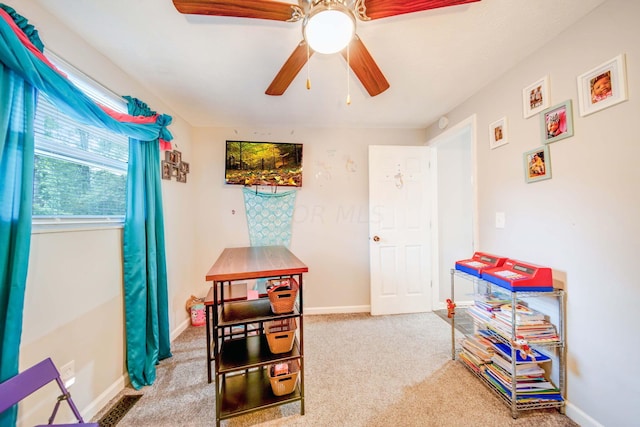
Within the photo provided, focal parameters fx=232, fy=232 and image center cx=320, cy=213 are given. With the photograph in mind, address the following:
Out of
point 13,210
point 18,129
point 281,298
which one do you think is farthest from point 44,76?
point 281,298

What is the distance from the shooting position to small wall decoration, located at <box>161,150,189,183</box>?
2218 millimetres

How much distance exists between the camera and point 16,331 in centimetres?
98

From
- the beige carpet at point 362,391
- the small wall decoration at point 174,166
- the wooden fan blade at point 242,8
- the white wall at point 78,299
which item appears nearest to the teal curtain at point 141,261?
the white wall at point 78,299

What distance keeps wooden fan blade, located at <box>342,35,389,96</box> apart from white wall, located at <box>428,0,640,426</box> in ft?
3.58

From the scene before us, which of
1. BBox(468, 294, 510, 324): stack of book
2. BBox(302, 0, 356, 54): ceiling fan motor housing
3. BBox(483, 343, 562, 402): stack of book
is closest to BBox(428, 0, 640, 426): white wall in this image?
BBox(483, 343, 562, 402): stack of book

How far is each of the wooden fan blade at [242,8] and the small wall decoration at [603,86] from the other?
63.8 inches

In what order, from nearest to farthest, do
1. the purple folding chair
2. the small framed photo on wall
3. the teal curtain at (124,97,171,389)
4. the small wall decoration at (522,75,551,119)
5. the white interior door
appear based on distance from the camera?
the purple folding chair → the small wall decoration at (522,75,551,119) → the teal curtain at (124,97,171,389) → the small framed photo on wall → the white interior door

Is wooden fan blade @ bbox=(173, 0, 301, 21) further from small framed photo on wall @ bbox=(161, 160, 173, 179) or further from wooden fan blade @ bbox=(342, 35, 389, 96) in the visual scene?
small framed photo on wall @ bbox=(161, 160, 173, 179)

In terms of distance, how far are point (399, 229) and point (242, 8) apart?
2520 millimetres

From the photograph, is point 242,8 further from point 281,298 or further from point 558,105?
point 558,105

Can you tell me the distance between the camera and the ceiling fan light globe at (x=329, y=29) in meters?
0.97

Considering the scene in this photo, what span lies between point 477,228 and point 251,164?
2.49 meters

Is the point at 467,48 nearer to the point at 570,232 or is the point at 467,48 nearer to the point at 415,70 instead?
the point at 415,70

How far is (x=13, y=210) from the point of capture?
0.99m
